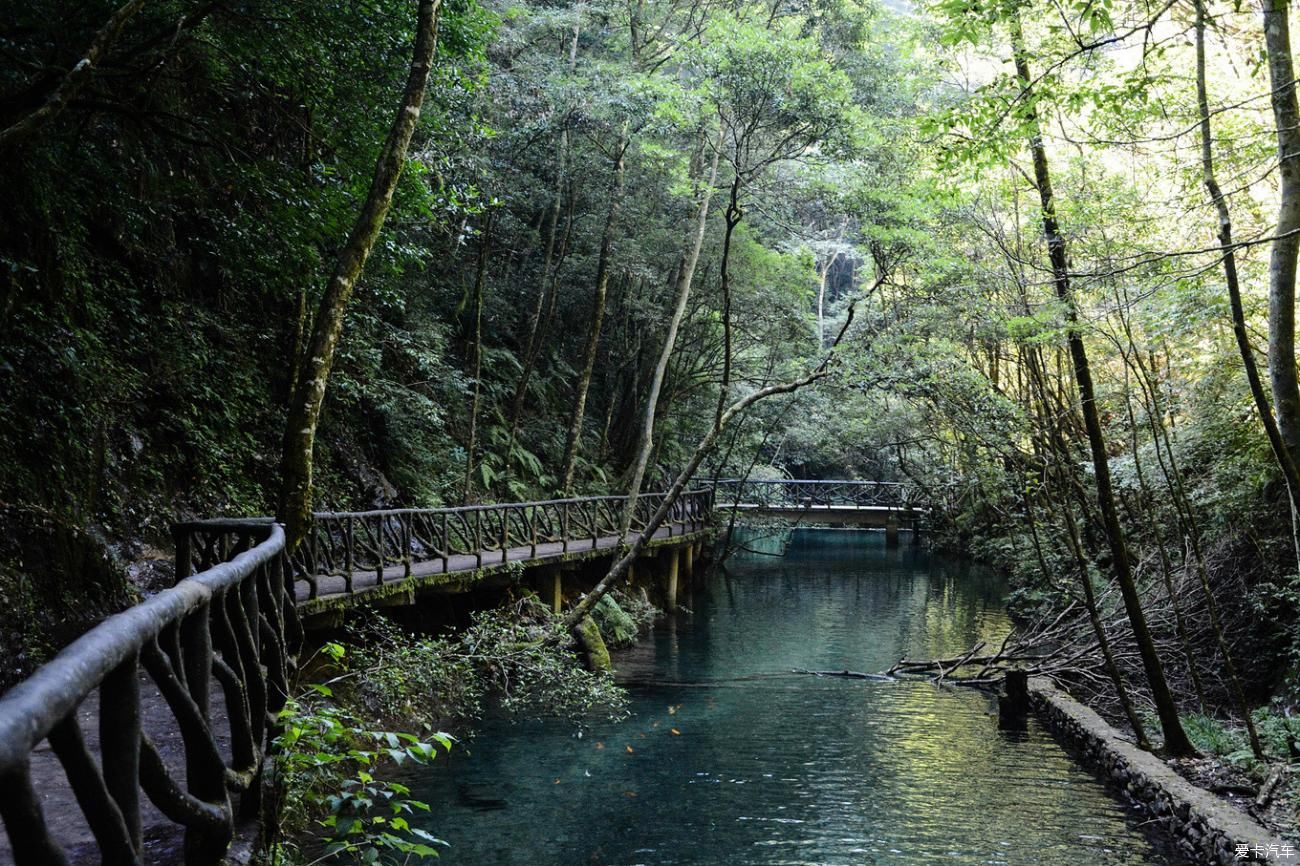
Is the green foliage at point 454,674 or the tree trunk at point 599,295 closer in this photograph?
the green foliage at point 454,674

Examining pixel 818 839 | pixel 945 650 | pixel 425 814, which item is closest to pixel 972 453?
pixel 945 650

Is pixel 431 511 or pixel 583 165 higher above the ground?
pixel 583 165

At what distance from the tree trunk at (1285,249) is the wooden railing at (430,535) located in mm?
7919

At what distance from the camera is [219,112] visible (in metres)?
8.89

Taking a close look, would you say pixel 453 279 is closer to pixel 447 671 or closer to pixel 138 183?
pixel 138 183

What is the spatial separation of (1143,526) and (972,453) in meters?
2.57

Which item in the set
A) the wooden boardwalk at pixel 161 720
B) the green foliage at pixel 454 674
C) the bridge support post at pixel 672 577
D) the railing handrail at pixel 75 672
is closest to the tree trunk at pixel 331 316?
the wooden boardwalk at pixel 161 720

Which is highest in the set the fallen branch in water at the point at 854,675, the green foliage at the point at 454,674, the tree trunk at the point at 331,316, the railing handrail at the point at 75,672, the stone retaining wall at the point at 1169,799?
the tree trunk at the point at 331,316

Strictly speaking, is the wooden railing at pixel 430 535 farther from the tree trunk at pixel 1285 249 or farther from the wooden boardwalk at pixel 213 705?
the tree trunk at pixel 1285 249

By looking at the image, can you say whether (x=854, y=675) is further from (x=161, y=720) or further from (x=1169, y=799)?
Answer: (x=161, y=720)

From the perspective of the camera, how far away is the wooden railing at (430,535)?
375 inches

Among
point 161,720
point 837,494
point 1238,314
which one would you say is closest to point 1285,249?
point 1238,314

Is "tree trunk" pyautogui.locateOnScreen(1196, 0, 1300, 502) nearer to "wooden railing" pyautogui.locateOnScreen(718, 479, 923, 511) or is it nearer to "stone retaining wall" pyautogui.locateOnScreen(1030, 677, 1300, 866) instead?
"stone retaining wall" pyautogui.locateOnScreen(1030, 677, 1300, 866)

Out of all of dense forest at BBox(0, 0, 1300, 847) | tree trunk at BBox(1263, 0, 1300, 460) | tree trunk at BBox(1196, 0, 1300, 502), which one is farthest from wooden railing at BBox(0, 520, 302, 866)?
tree trunk at BBox(1196, 0, 1300, 502)
